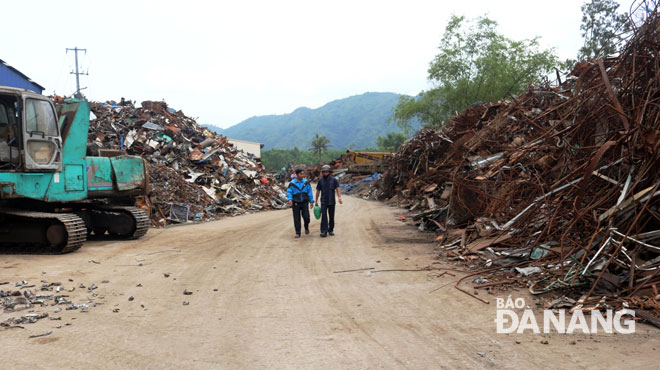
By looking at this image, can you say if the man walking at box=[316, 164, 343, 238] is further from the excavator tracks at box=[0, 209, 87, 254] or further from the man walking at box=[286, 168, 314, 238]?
the excavator tracks at box=[0, 209, 87, 254]

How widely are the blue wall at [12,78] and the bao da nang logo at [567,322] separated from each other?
2908cm

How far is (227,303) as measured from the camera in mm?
5105

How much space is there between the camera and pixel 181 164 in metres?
18.3

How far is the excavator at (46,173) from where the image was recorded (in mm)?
8086

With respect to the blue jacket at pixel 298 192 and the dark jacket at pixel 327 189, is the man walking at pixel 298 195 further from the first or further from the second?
the dark jacket at pixel 327 189

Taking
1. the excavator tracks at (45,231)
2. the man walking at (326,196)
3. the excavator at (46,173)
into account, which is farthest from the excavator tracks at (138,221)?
the man walking at (326,196)

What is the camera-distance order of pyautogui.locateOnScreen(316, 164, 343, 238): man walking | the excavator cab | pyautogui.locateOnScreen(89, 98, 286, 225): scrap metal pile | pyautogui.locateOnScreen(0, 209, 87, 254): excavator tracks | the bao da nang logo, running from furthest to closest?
pyautogui.locateOnScreen(89, 98, 286, 225): scrap metal pile, pyautogui.locateOnScreen(316, 164, 343, 238): man walking, pyautogui.locateOnScreen(0, 209, 87, 254): excavator tracks, the excavator cab, the bao da nang logo

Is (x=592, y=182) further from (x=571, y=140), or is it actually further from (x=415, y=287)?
(x=415, y=287)

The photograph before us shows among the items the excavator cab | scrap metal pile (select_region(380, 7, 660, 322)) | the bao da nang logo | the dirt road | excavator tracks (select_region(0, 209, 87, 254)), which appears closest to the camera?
the dirt road

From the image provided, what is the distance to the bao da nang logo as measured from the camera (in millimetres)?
3916

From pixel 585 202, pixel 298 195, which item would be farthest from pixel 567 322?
pixel 298 195

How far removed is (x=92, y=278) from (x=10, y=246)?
4.17m

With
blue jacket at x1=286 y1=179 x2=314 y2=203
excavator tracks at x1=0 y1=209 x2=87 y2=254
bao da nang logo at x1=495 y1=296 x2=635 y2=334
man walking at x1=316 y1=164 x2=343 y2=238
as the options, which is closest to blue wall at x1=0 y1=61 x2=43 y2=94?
excavator tracks at x1=0 y1=209 x2=87 y2=254

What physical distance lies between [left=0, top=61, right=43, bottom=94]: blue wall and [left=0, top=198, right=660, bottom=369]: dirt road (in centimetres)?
2166
